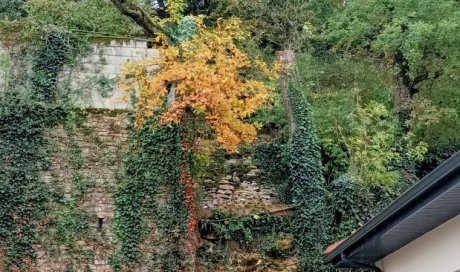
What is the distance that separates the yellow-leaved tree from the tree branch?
0.86 m

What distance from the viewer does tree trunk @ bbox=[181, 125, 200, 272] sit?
1055 cm

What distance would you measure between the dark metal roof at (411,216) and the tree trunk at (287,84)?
760 cm

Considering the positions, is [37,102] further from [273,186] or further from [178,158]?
[273,186]

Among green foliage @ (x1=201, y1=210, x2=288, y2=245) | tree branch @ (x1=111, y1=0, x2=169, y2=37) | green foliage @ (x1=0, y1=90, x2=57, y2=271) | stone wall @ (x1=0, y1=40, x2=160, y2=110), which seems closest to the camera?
green foliage @ (x1=0, y1=90, x2=57, y2=271)

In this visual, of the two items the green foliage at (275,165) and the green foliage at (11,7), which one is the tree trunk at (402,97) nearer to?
the green foliage at (275,165)

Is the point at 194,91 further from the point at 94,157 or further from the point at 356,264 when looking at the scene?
the point at 356,264

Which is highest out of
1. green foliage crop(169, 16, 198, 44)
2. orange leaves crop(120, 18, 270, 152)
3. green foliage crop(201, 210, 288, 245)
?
green foliage crop(169, 16, 198, 44)

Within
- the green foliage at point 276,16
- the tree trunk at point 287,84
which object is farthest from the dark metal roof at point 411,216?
the green foliage at point 276,16

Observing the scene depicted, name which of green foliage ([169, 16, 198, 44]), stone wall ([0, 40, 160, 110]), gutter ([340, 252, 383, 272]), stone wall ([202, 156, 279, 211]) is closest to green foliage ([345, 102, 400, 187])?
stone wall ([202, 156, 279, 211])

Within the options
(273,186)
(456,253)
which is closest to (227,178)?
(273,186)

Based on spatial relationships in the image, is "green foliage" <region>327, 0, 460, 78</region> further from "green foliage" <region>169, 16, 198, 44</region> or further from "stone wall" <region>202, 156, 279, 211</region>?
"green foliage" <region>169, 16, 198, 44</region>

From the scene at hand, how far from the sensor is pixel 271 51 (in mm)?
16656

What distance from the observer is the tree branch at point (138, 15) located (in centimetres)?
1188

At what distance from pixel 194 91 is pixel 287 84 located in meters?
3.26
